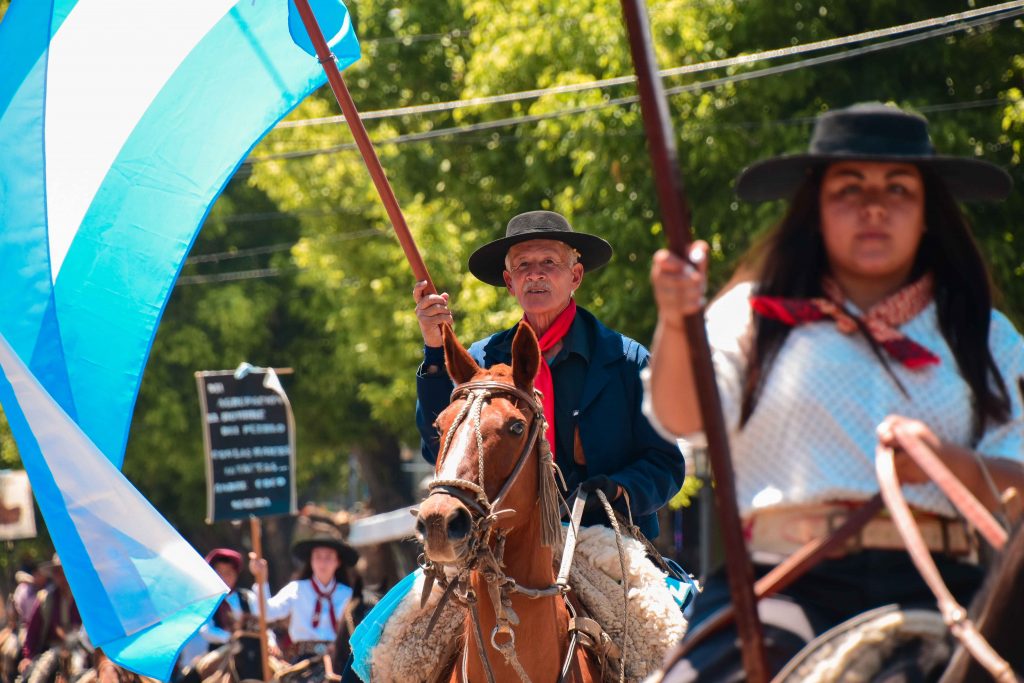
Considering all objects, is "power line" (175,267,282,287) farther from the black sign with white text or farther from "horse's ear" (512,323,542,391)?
"horse's ear" (512,323,542,391)

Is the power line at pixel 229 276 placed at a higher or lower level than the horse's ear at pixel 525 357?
higher

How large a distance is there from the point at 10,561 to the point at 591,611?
3039 cm

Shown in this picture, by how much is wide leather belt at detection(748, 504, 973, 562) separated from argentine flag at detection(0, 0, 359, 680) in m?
3.30

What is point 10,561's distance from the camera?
33.6 m

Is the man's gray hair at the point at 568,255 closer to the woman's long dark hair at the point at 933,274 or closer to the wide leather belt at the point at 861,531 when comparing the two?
the woman's long dark hair at the point at 933,274

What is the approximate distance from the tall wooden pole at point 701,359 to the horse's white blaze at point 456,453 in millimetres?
2004

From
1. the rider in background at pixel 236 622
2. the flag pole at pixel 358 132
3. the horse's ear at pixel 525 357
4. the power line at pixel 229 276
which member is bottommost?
the rider in background at pixel 236 622

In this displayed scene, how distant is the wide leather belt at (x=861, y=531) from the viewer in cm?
332

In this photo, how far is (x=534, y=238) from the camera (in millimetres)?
6570

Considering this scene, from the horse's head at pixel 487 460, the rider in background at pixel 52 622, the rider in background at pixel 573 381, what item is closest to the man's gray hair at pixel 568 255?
the rider in background at pixel 573 381

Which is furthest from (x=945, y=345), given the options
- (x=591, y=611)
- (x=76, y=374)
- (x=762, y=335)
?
(x=76, y=374)

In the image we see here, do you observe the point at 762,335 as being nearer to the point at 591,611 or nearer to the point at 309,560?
the point at 591,611

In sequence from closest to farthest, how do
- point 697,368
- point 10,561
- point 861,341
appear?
point 697,368 < point 861,341 < point 10,561

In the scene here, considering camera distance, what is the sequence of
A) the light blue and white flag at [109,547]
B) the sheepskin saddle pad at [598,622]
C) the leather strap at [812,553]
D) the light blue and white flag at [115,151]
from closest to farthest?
the leather strap at [812,553]
the sheepskin saddle pad at [598,622]
the light blue and white flag at [109,547]
the light blue and white flag at [115,151]
